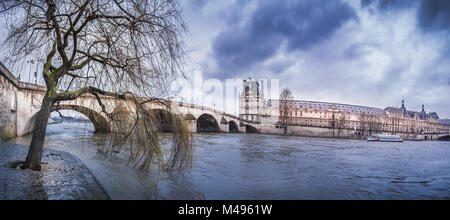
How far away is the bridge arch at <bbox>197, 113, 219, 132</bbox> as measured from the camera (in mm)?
39794

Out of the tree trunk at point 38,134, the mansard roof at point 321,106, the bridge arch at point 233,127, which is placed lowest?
the bridge arch at point 233,127

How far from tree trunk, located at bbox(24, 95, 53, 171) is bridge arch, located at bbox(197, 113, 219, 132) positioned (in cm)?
3369

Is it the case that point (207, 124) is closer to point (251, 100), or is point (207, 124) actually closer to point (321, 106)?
point (251, 100)

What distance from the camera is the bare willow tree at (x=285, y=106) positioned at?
52.0 meters

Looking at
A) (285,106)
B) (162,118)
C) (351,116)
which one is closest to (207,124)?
(285,106)

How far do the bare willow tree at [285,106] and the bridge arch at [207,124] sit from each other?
57.5 feet

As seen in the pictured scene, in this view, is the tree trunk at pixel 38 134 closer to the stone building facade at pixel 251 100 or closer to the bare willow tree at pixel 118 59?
the bare willow tree at pixel 118 59

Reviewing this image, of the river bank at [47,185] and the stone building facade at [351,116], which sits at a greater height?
the stone building facade at [351,116]

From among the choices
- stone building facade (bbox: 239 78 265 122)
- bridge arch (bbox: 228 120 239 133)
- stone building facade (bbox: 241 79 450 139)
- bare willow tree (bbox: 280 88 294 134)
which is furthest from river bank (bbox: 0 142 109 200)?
stone building facade (bbox: 239 78 265 122)

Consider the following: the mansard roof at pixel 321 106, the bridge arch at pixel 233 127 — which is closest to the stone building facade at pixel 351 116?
the mansard roof at pixel 321 106
